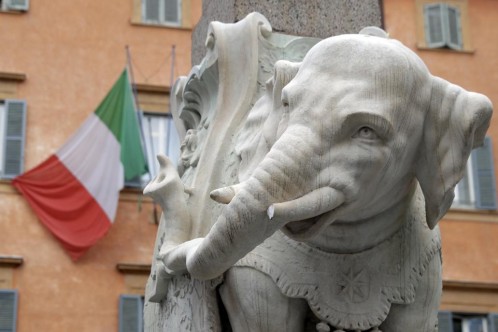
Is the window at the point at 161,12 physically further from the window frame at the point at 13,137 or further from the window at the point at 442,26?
the window at the point at 442,26

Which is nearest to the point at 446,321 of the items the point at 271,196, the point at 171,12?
the point at 171,12

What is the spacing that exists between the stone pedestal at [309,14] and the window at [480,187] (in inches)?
580

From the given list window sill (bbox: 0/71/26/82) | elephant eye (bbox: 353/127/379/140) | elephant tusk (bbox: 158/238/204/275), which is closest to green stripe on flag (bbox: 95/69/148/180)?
window sill (bbox: 0/71/26/82)

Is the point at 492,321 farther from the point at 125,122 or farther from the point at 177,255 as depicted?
the point at 177,255

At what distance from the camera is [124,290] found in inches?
680

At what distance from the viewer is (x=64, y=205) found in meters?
17.8

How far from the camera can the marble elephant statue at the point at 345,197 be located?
10.0ft

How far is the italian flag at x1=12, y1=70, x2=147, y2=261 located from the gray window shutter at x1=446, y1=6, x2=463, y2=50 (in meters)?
4.58

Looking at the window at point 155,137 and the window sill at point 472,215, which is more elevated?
the window at point 155,137

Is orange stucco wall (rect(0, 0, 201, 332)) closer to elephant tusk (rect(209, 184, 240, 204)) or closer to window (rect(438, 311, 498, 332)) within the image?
window (rect(438, 311, 498, 332))

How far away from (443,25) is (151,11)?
3785 mm

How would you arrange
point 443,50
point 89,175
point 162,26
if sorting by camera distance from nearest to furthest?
point 89,175, point 162,26, point 443,50

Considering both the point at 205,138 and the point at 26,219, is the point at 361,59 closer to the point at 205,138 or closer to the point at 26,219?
the point at 205,138

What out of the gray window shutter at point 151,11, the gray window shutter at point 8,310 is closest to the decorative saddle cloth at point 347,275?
the gray window shutter at point 8,310
